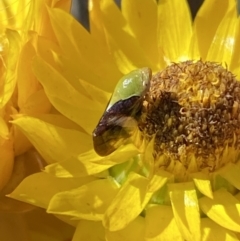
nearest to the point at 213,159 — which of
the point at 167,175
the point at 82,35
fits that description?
the point at 167,175

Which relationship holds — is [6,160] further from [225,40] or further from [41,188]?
[225,40]

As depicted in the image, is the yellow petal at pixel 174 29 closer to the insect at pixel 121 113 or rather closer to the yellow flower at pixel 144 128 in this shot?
the yellow flower at pixel 144 128

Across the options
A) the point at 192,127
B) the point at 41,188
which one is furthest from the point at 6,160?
the point at 192,127

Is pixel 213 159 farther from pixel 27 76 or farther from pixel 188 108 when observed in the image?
pixel 27 76

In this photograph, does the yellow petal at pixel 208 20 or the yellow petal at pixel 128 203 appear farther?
the yellow petal at pixel 208 20

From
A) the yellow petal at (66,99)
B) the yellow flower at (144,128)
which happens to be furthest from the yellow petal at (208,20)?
the yellow petal at (66,99)

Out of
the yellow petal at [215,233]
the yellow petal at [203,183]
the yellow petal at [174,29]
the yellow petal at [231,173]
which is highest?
the yellow petal at [174,29]

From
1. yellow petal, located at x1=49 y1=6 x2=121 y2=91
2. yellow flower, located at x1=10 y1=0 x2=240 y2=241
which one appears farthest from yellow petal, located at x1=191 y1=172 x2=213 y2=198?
yellow petal, located at x1=49 y1=6 x2=121 y2=91
